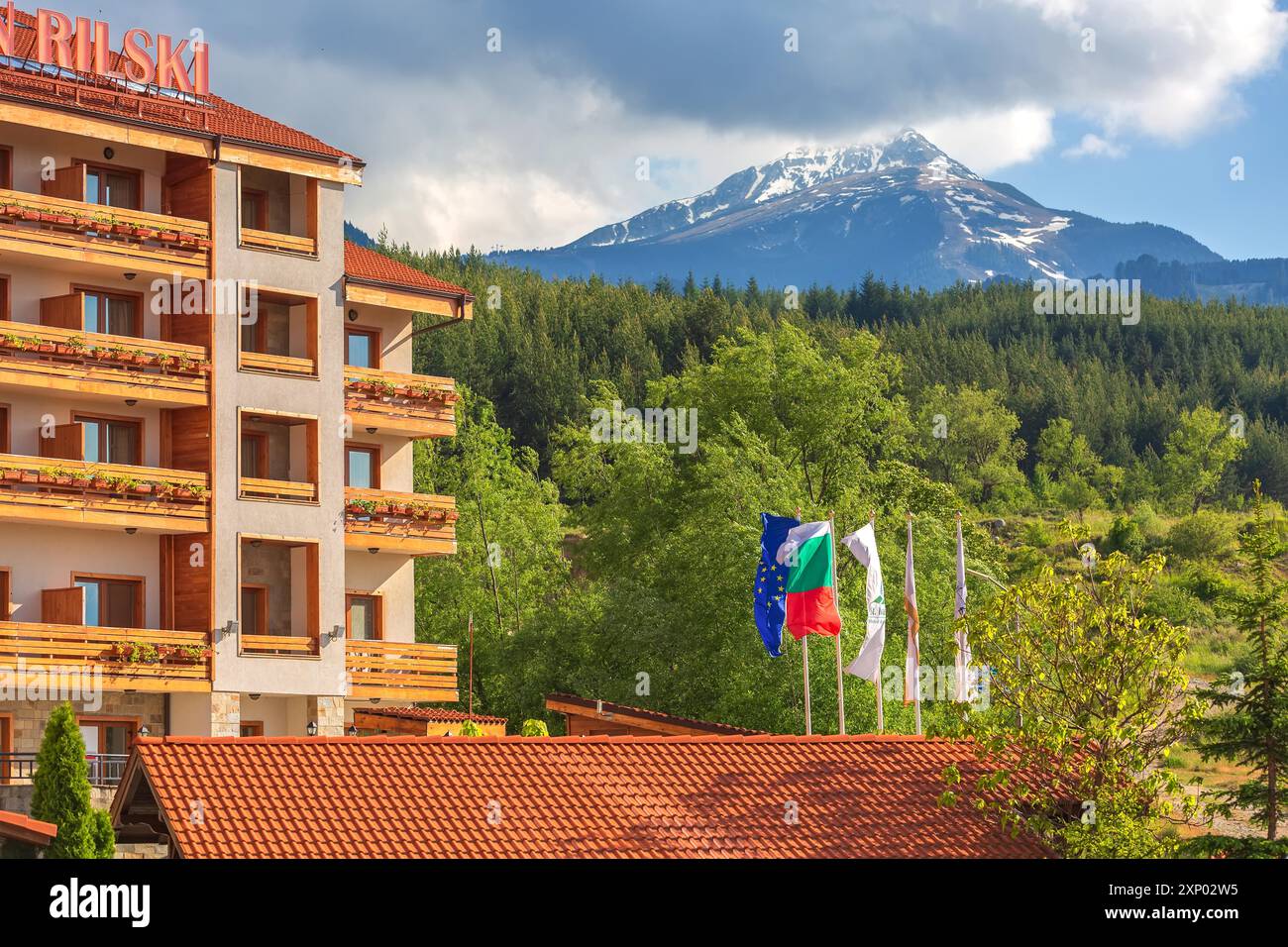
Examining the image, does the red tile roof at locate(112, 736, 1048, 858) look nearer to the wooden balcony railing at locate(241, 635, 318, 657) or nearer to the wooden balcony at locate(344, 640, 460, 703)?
the wooden balcony railing at locate(241, 635, 318, 657)

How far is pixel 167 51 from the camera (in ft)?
164

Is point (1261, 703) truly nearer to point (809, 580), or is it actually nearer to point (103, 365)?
point (809, 580)

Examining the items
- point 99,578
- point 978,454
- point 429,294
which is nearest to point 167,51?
point 429,294

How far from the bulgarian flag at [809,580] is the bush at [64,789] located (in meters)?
17.3

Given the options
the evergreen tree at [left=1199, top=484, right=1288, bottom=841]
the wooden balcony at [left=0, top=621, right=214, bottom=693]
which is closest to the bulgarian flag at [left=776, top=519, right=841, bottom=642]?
the evergreen tree at [left=1199, top=484, right=1288, bottom=841]

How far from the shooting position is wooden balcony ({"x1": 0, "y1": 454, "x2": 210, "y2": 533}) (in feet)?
148

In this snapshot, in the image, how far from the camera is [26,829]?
96.6 ft

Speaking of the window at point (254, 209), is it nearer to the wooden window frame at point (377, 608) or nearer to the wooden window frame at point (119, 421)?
the wooden window frame at point (119, 421)

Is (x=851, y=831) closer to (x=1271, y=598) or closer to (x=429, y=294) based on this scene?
(x=1271, y=598)

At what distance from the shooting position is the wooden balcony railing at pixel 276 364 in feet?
163

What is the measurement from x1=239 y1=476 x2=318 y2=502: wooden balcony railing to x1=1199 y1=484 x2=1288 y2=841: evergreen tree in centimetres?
2303

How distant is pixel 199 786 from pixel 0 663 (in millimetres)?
16406

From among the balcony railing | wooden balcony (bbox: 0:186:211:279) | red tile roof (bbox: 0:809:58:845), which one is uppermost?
wooden balcony (bbox: 0:186:211:279)

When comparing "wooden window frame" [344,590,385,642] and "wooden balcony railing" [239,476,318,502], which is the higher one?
"wooden balcony railing" [239,476,318,502]
